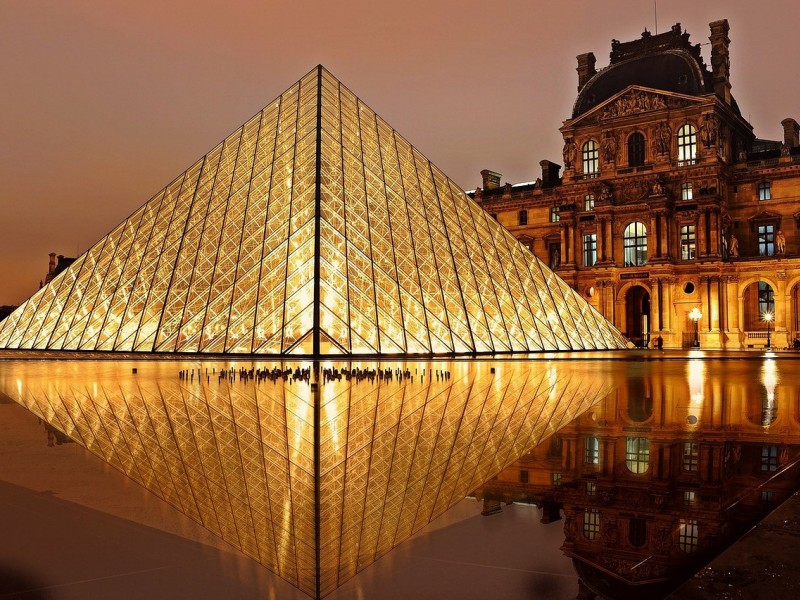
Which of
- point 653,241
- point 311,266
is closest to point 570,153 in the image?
point 653,241

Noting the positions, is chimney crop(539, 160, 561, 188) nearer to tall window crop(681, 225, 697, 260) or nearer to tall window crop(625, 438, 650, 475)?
tall window crop(681, 225, 697, 260)

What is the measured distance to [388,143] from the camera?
29.5m

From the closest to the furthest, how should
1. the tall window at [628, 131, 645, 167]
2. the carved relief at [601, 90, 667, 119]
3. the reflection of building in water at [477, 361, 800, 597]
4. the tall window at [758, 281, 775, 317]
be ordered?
the reflection of building in water at [477, 361, 800, 597], the tall window at [758, 281, 775, 317], the carved relief at [601, 90, 667, 119], the tall window at [628, 131, 645, 167]

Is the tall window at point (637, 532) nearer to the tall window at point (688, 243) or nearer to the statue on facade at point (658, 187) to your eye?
the statue on facade at point (658, 187)

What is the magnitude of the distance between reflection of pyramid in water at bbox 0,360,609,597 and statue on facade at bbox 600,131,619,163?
3777cm

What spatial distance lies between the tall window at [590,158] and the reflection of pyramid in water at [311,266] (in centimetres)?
2019

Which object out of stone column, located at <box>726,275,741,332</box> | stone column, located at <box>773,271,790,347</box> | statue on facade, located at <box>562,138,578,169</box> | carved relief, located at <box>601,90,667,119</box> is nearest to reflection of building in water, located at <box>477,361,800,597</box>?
stone column, located at <box>773,271,790,347</box>

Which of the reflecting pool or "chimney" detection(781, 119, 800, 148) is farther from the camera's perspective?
"chimney" detection(781, 119, 800, 148)

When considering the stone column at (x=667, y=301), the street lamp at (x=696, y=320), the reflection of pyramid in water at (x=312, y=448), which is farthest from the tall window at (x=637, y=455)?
the stone column at (x=667, y=301)

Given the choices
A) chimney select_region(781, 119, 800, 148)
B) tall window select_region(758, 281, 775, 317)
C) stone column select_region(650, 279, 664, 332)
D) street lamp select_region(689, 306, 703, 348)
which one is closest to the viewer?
street lamp select_region(689, 306, 703, 348)

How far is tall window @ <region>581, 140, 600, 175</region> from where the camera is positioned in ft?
162

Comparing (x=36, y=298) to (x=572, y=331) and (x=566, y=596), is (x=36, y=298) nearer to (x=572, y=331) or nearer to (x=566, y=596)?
(x=572, y=331)

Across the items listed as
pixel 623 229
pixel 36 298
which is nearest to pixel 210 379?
pixel 36 298

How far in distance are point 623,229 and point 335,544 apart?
4704 centimetres
